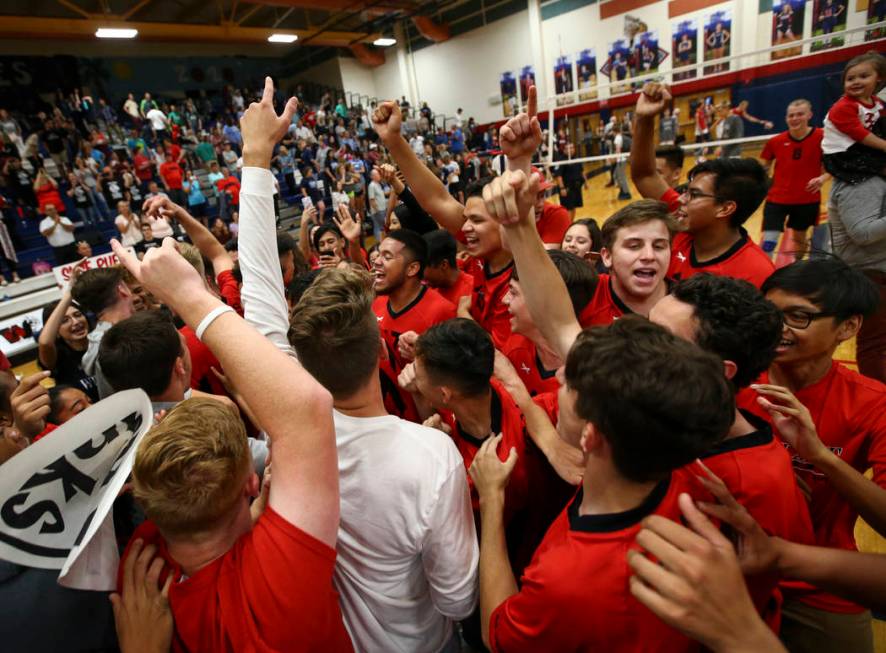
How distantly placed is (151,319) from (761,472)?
224 cm

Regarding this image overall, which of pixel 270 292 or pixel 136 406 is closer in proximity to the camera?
pixel 136 406

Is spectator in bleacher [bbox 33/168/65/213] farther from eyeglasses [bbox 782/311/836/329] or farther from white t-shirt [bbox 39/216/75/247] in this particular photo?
eyeglasses [bbox 782/311/836/329]

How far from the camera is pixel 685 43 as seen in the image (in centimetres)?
1566

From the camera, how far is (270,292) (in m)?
1.58

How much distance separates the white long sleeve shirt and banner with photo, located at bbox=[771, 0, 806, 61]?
17034 millimetres

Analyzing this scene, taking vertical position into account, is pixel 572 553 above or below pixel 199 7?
below

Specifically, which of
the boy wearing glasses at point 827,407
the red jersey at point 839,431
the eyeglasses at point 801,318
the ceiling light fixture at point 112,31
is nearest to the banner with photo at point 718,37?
the boy wearing glasses at point 827,407

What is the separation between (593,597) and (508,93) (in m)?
22.5

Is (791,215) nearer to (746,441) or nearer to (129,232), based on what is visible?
(746,441)

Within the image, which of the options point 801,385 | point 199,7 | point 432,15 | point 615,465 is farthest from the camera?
point 432,15

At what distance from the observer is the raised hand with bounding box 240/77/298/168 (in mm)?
1503

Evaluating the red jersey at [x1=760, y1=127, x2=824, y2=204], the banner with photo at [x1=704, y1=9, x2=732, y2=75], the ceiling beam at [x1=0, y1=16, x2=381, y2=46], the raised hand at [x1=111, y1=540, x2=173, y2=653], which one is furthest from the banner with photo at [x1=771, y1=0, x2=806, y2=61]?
the raised hand at [x1=111, y1=540, x2=173, y2=653]

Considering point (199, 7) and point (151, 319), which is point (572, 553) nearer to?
point (151, 319)

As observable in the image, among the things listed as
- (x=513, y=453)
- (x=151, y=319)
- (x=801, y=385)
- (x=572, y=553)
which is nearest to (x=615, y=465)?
(x=572, y=553)
